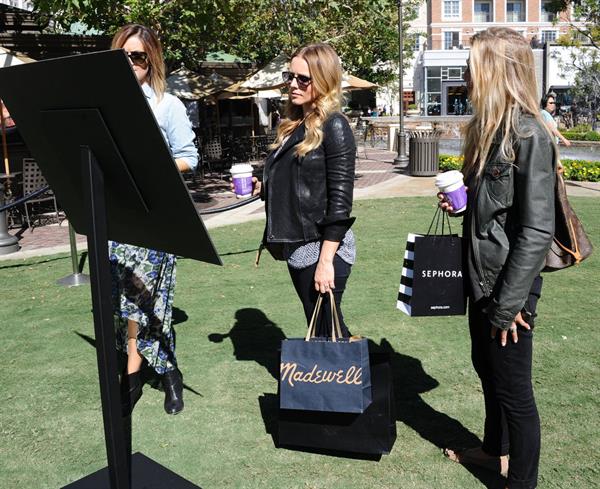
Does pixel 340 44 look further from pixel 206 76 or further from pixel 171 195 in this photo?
pixel 171 195

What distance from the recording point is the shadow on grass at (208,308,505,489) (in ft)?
10.8

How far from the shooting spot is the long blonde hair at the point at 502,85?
92.6 inches

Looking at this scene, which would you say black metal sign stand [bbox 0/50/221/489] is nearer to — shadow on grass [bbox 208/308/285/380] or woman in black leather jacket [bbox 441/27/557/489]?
woman in black leather jacket [bbox 441/27/557/489]

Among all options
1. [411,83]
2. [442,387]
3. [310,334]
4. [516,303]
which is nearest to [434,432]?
[442,387]


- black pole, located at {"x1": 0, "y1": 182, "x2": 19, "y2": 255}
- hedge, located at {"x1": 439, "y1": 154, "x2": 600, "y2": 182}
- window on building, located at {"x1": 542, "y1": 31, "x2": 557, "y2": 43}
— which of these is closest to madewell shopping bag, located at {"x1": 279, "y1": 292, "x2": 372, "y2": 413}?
black pole, located at {"x1": 0, "y1": 182, "x2": 19, "y2": 255}

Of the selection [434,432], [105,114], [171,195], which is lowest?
[434,432]

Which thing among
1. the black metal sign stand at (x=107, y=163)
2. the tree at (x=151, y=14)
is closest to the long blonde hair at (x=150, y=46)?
the black metal sign stand at (x=107, y=163)

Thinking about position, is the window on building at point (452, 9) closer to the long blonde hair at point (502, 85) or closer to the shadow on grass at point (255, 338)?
the shadow on grass at point (255, 338)

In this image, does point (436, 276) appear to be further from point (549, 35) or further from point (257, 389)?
point (549, 35)

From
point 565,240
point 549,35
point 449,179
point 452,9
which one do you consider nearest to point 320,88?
point 449,179

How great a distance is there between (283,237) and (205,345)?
1937 mm

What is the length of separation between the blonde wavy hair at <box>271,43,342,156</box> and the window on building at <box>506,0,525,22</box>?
68391mm

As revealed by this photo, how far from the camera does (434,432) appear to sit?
3.42 metres

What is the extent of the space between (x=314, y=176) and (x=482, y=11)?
68195 mm
